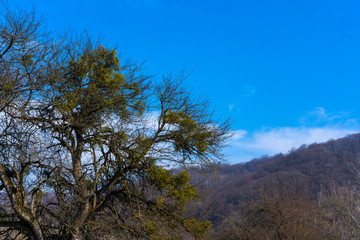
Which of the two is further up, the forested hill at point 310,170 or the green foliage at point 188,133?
the forested hill at point 310,170

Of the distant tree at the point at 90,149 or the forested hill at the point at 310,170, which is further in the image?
the forested hill at the point at 310,170

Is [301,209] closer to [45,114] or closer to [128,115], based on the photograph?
[128,115]

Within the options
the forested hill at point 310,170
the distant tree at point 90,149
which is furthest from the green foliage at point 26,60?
the forested hill at point 310,170

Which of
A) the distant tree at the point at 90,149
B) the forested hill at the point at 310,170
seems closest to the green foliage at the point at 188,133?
the distant tree at the point at 90,149

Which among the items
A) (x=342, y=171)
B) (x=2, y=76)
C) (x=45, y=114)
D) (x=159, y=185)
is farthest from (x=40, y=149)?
(x=342, y=171)

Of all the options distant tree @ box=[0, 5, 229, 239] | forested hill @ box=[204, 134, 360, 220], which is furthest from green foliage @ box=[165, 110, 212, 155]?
Result: forested hill @ box=[204, 134, 360, 220]

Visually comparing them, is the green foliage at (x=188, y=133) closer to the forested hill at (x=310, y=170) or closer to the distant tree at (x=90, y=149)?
the distant tree at (x=90, y=149)

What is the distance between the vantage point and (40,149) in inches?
285

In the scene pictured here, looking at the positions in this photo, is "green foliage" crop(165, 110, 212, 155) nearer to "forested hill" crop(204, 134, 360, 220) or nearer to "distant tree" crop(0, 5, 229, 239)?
"distant tree" crop(0, 5, 229, 239)

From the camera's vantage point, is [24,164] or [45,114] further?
[45,114]

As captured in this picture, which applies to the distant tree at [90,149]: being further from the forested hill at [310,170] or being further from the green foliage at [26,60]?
the forested hill at [310,170]

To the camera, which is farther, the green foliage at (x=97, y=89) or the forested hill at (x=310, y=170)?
the forested hill at (x=310, y=170)

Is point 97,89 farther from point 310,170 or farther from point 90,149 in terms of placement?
point 310,170

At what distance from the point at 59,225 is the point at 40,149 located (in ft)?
6.91
